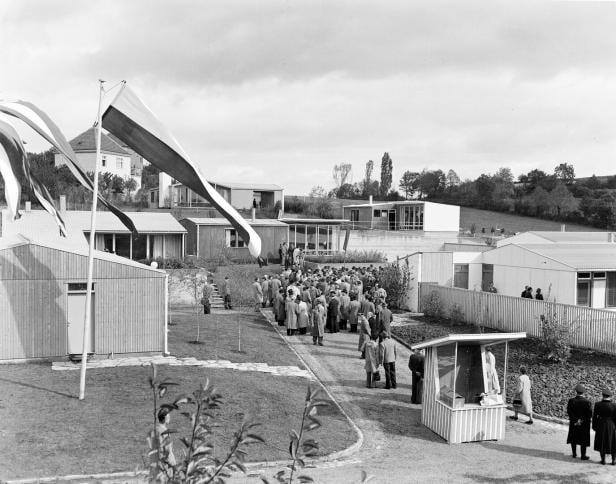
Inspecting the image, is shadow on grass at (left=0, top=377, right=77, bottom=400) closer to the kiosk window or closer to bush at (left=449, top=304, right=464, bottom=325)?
the kiosk window

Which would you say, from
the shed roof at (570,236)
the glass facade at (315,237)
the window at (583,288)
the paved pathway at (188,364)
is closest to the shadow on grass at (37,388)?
the paved pathway at (188,364)

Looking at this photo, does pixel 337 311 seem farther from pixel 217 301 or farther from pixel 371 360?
pixel 217 301

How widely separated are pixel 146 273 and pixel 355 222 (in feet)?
127

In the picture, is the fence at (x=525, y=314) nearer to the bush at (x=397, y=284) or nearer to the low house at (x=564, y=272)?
the bush at (x=397, y=284)

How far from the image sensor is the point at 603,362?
58.0 feet

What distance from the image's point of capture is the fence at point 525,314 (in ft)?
60.8

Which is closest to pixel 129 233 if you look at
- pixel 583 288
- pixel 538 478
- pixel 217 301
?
pixel 217 301

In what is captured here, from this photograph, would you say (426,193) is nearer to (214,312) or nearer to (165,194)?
(165,194)

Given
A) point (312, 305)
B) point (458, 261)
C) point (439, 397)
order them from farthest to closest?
1. point (458, 261)
2. point (312, 305)
3. point (439, 397)

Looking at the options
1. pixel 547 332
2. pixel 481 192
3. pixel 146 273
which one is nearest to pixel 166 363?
pixel 146 273

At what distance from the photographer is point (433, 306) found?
25.3m

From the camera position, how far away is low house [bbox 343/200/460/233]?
53188 millimetres

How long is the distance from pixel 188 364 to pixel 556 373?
999 centimetres

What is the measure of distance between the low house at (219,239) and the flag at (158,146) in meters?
26.1
